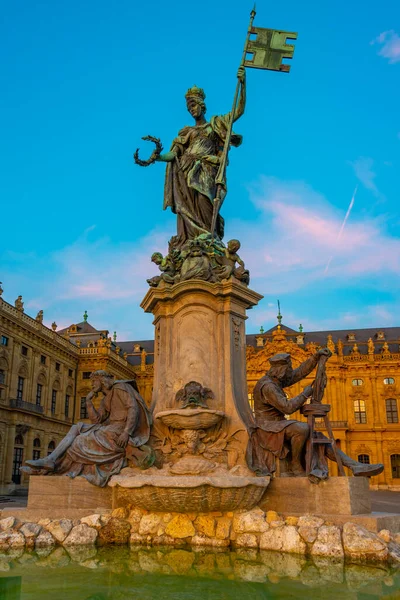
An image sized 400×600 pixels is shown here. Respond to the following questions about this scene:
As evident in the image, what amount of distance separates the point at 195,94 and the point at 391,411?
172 ft

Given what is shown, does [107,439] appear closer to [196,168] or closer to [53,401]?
[196,168]

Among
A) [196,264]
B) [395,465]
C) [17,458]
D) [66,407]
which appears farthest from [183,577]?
[395,465]

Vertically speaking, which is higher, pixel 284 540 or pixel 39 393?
pixel 39 393

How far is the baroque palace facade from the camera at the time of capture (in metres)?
39.5

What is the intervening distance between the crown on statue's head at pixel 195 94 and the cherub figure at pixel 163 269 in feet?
10.2

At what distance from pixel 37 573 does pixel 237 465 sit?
3035mm

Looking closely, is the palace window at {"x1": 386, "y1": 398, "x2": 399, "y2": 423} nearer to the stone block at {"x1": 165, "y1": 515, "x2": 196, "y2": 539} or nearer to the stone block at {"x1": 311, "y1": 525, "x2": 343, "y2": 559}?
the stone block at {"x1": 165, "y1": 515, "x2": 196, "y2": 539}

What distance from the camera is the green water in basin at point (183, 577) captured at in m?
4.09

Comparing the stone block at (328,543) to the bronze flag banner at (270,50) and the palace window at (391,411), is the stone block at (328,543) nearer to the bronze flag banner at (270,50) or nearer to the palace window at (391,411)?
the bronze flag banner at (270,50)

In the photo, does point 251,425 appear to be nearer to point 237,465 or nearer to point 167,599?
point 237,465

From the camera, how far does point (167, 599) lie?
394 centimetres

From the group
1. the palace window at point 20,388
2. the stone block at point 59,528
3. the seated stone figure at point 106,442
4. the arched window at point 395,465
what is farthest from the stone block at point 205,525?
the arched window at point 395,465

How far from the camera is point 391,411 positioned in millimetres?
55781

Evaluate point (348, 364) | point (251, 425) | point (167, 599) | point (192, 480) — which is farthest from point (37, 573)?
point (348, 364)
